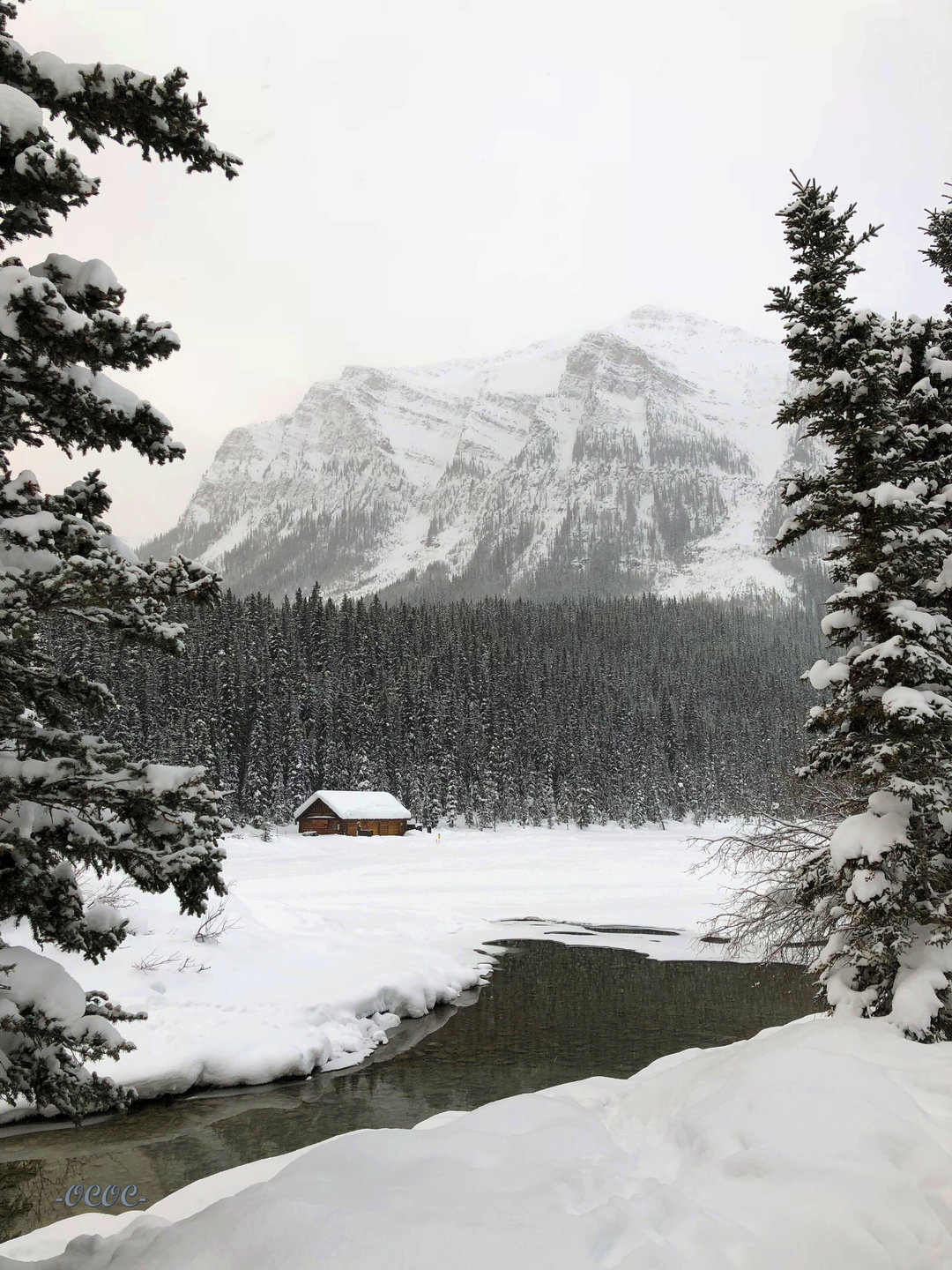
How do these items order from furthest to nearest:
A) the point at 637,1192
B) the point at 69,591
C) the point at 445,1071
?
1. the point at 445,1071
2. the point at 637,1192
3. the point at 69,591

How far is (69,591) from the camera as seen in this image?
4.64 m

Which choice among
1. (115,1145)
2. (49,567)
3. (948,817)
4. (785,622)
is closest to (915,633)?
(948,817)

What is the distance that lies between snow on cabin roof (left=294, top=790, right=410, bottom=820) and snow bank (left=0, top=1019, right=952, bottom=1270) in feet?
188

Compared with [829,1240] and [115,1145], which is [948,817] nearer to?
[829,1240]

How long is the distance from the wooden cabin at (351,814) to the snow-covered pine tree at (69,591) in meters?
61.0

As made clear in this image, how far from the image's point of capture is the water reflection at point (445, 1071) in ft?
37.6

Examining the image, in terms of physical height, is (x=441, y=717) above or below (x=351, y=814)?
above

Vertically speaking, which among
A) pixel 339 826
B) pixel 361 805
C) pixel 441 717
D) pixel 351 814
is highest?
pixel 441 717

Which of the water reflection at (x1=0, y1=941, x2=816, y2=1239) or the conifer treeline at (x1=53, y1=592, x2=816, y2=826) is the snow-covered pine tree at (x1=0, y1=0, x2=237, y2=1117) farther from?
the conifer treeline at (x1=53, y1=592, x2=816, y2=826)

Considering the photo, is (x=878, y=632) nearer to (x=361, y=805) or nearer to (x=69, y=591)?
(x=69, y=591)

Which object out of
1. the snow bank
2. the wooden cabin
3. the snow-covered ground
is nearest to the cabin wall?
the wooden cabin

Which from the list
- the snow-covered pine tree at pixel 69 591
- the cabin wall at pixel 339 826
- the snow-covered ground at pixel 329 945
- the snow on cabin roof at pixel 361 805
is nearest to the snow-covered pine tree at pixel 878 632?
the snow-covered pine tree at pixel 69 591

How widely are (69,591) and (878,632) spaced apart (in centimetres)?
921

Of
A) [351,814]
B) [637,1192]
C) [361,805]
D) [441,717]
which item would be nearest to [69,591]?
[637,1192]
